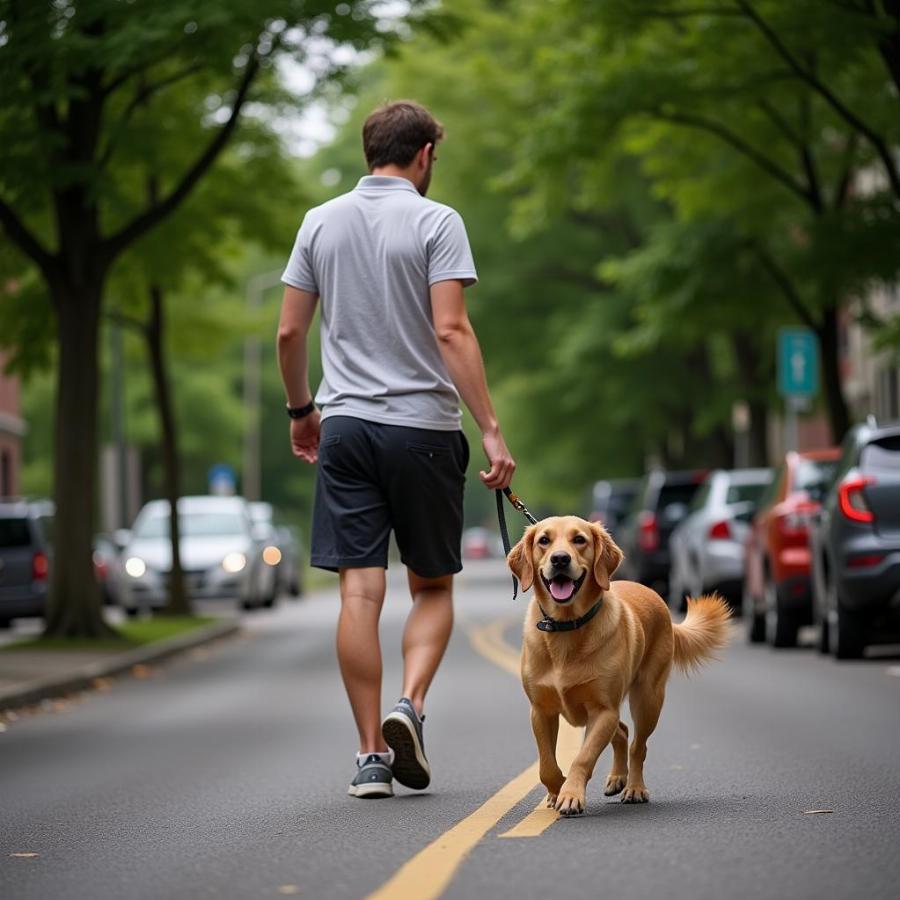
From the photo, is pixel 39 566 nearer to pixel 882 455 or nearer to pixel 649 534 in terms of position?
pixel 649 534

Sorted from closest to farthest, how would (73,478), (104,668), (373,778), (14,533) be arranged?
(373,778), (104,668), (73,478), (14,533)

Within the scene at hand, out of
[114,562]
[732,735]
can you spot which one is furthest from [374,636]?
[114,562]

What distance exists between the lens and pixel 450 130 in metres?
41.7

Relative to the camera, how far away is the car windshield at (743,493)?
74.8ft

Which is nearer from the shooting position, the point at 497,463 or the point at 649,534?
the point at 497,463

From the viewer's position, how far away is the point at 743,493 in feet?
75.7

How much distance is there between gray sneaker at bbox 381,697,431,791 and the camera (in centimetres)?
736

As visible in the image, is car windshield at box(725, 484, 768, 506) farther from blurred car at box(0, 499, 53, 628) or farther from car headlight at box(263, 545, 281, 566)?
car headlight at box(263, 545, 281, 566)

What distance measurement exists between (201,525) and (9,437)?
2101cm

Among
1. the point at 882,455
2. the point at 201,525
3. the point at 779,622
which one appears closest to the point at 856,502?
the point at 882,455

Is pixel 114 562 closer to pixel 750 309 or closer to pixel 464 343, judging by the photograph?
pixel 750 309

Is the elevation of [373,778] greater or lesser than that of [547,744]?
lesser

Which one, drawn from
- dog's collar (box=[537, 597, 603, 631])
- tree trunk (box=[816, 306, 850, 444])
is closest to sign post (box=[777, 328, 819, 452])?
tree trunk (box=[816, 306, 850, 444])

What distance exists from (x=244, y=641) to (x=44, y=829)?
16.0m
